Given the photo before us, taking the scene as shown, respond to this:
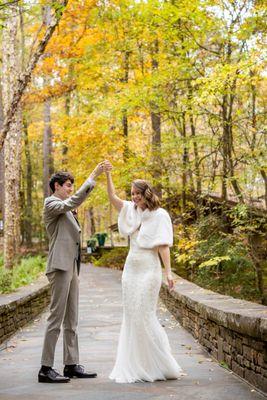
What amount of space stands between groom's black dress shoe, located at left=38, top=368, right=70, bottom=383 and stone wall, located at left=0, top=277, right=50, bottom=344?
114 inches

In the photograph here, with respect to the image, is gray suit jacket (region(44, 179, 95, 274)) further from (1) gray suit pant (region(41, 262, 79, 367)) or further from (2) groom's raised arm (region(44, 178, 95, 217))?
(1) gray suit pant (region(41, 262, 79, 367))

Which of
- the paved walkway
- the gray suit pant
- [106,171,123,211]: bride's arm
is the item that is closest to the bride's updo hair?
[106,171,123,211]: bride's arm

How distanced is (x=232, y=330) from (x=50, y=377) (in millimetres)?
1988

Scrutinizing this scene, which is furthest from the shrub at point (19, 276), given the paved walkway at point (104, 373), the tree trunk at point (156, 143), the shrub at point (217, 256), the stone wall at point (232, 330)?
the tree trunk at point (156, 143)

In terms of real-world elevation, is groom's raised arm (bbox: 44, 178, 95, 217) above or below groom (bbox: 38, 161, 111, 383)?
above

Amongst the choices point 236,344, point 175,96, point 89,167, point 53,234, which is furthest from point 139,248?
point 89,167

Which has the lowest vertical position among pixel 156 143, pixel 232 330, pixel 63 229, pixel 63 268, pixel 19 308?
pixel 19 308

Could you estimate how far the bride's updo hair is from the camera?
19.8ft

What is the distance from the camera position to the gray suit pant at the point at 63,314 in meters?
5.69

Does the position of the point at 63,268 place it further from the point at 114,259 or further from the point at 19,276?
the point at 114,259

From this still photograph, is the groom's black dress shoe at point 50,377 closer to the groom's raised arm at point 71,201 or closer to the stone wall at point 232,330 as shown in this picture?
the groom's raised arm at point 71,201

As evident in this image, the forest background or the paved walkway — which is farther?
the forest background

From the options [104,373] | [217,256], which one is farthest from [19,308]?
[217,256]

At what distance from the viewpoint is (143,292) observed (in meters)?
5.94
